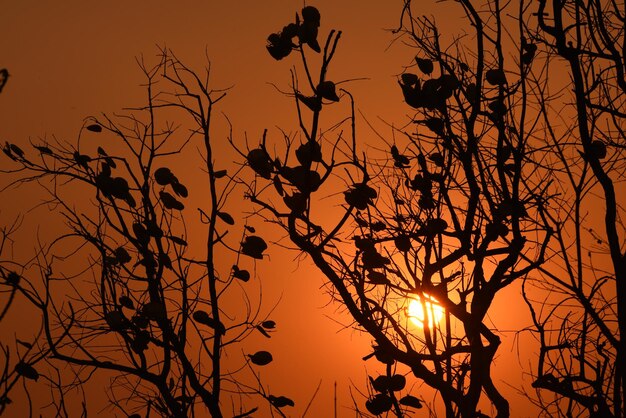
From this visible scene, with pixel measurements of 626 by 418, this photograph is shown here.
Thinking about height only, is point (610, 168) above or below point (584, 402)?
above

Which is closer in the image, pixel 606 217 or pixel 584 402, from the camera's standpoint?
pixel 606 217

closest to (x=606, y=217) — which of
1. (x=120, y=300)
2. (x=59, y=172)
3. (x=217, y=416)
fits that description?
(x=217, y=416)

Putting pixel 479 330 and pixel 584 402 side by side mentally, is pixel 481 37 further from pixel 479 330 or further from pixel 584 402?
pixel 584 402

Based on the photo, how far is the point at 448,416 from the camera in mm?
4906

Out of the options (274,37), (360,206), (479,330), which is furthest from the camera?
(479,330)

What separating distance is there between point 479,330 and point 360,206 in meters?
1.20

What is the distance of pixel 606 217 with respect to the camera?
4.35 m

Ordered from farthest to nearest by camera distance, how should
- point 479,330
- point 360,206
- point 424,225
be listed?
point 424,225 < point 479,330 < point 360,206

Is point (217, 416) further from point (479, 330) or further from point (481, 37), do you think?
point (481, 37)

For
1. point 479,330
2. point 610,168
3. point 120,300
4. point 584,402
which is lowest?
point 584,402

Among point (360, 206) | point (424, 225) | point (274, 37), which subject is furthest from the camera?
point (424, 225)

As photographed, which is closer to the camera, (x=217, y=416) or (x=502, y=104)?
(x=217, y=416)

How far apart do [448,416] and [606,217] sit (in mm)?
1642

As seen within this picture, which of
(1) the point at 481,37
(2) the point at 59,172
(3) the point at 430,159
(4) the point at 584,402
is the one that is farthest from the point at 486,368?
(2) the point at 59,172
